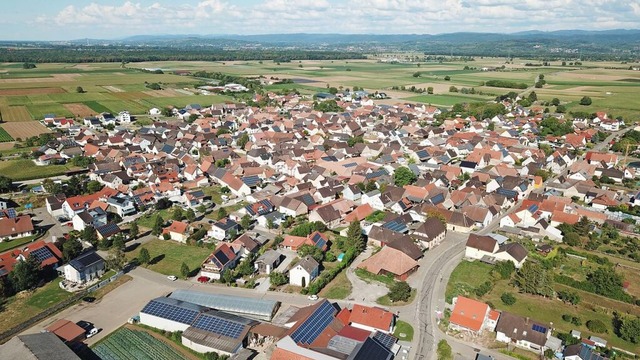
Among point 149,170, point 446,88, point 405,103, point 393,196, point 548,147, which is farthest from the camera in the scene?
point 446,88

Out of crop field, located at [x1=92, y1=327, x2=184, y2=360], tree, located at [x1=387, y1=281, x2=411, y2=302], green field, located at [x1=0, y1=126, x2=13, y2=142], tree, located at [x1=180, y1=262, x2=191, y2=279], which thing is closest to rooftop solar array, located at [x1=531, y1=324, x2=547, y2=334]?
tree, located at [x1=387, y1=281, x2=411, y2=302]

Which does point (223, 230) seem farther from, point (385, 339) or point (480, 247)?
point (480, 247)

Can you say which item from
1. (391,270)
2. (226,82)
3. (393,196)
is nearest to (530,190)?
(393,196)

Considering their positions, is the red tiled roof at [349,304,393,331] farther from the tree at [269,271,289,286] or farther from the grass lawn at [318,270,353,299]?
the tree at [269,271,289,286]

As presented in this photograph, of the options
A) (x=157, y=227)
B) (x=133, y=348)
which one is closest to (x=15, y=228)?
(x=157, y=227)

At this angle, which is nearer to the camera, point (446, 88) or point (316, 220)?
point (316, 220)

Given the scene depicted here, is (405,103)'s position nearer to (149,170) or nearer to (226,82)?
(226,82)
